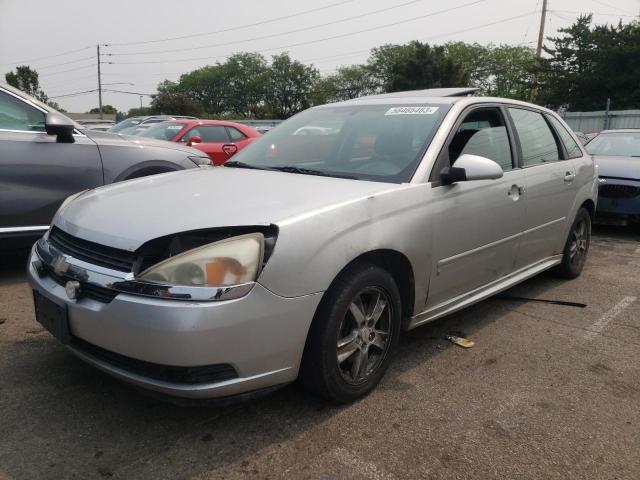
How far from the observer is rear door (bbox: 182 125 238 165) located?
9.87 metres

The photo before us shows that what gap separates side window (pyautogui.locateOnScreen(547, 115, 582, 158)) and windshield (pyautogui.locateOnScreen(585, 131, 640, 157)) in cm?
353

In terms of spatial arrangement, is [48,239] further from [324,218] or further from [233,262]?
[324,218]

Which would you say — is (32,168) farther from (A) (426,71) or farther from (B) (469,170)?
(A) (426,71)

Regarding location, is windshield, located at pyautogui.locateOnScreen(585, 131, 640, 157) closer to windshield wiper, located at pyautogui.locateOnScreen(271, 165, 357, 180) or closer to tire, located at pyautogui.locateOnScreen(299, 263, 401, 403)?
windshield wiper, located at pyautogui.locateOnScreen(271, 165, 357, 180)

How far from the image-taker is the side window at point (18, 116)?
14.0ft

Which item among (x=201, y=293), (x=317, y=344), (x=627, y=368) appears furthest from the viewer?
(x=627, y=368)

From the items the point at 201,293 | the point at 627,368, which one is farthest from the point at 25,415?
the point at 627,368

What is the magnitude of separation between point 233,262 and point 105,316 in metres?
0.55

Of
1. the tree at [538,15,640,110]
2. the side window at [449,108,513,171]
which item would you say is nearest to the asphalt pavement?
the side window at [449,108,513,171]

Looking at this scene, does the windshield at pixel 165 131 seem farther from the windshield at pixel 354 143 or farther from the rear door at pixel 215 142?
the windshield at pixel 354 143

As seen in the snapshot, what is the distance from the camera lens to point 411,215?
107 inches

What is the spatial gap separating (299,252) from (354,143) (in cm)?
133

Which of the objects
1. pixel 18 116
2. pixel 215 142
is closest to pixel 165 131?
pixel 215 142

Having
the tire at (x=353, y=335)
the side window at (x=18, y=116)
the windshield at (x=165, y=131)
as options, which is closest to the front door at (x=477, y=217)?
the tire at (x=353, y=335)
